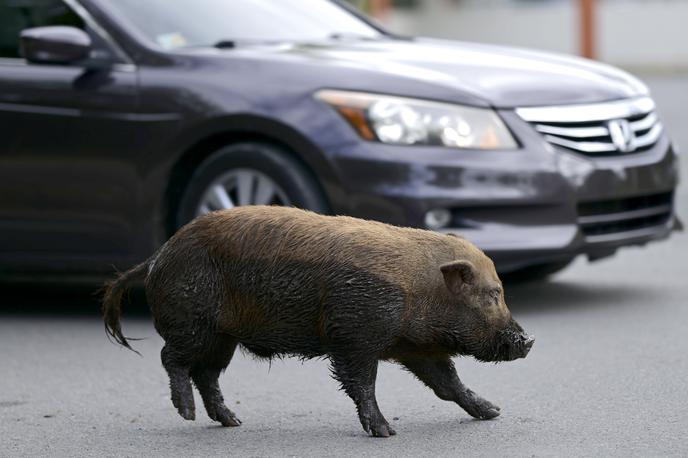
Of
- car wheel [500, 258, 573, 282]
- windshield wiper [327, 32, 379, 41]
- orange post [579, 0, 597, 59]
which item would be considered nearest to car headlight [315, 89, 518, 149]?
windshield wiper [327, 32, 379, 41]

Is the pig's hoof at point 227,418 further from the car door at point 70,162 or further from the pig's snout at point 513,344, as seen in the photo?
the car door at point 70,162

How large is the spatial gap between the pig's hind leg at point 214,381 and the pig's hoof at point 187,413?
15 centimetres

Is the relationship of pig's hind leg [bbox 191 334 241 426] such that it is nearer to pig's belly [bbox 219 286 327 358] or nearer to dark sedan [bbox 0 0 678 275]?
pig's belly [bbox 219 286 327 358]

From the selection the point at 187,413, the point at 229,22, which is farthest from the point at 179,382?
the point at 229,22

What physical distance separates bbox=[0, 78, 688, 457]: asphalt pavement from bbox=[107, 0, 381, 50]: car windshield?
1.40m

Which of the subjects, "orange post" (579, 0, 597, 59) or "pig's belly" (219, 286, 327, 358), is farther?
"orange post" (579, 0, 597, 59)

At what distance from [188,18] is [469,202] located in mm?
1835

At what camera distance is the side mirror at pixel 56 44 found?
7844 millimetres

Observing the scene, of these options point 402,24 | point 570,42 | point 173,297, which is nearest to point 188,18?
point 173,297

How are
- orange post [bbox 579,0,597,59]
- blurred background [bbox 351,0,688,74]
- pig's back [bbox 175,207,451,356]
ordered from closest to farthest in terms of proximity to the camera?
1. pig's back [bbox 175,207,451,356]
2. orange post [bbox 579,0,597,59]
3. blurred background [bbox 351,0,688,74]

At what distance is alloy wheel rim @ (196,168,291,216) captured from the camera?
7730 millimetres

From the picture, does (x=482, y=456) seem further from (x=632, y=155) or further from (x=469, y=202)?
(x=632, y=155)

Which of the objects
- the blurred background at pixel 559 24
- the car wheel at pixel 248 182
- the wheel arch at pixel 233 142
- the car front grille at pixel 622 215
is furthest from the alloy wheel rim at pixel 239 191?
the blurred background at pixel 559 24

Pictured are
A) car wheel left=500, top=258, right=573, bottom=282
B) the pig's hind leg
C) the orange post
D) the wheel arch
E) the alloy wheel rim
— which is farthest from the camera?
the orange post
